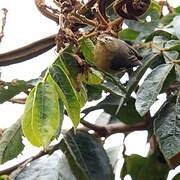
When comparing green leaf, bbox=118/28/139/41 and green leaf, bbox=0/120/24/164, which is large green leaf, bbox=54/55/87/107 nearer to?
green leaf, bbox=0/120/24/164

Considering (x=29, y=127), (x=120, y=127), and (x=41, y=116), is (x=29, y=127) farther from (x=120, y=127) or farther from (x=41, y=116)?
(x=120, y=127)

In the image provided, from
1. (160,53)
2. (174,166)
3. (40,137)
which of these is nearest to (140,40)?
(160,53)

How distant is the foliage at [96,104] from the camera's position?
620mm

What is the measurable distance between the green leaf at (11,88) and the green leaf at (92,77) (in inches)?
4.3

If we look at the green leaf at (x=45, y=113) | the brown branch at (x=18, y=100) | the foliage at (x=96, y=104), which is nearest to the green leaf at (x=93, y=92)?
the foliage at (x=96, y=104)

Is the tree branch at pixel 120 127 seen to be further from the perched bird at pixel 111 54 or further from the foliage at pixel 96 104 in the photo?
the perched bird at pixel 111 54

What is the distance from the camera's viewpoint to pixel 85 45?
70 cm

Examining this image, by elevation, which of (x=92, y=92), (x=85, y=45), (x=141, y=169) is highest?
(x=85, y=45)

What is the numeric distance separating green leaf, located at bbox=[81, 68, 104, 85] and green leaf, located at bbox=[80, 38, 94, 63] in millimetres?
16

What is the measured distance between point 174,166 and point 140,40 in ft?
0.73

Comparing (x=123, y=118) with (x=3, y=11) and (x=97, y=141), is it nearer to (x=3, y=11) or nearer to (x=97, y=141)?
(x=97, y=141)

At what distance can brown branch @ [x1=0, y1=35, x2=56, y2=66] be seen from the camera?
888 millimetres

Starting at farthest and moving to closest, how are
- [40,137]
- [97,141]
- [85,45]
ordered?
[97,141] < [85,45] < [40,137]

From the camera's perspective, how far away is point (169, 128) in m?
0.70
